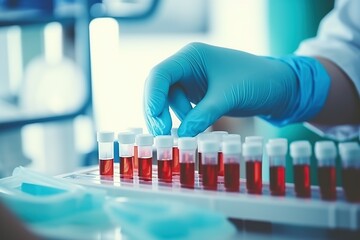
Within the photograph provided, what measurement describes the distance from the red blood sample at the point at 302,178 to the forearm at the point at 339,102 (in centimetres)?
68

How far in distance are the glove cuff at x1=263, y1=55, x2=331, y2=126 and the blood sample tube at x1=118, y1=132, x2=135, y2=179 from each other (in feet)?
2.04

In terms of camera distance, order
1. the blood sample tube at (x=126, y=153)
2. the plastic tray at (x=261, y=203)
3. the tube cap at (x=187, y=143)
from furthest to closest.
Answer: the blood sample tube at (x=126, y=153) < the tube cap at (x=187, y=143) < the plastic tray at (x=261, y=203)

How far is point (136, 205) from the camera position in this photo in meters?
0.94

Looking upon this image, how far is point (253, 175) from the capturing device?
110 centimetres

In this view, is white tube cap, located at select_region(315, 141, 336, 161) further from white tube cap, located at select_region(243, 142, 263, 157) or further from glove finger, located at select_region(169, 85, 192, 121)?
glove finger, located at select_region(169, 85, 192, 121)

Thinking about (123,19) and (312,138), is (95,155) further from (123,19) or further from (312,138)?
(312,138)

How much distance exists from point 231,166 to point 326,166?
0.20 m

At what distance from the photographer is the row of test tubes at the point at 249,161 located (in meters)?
1.04

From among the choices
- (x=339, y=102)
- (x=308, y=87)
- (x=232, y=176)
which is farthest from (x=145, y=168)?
(x=339, y=102)

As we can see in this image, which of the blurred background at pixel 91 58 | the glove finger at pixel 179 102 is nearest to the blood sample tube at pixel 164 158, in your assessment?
the glove finger at pixel 179 102

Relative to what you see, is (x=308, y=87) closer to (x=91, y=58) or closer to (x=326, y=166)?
(x=326, y=166)

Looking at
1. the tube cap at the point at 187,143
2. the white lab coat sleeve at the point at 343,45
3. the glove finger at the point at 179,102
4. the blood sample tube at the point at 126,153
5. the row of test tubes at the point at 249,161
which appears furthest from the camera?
the white lab coat sleeve at the point at 343,45

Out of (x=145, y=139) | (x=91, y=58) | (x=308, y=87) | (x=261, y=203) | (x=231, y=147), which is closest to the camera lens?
(x=261, y=203)

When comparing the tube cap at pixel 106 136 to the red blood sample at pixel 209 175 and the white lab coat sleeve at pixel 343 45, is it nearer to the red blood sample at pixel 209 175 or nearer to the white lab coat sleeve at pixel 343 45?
the red blood sample at pixel 209 175
